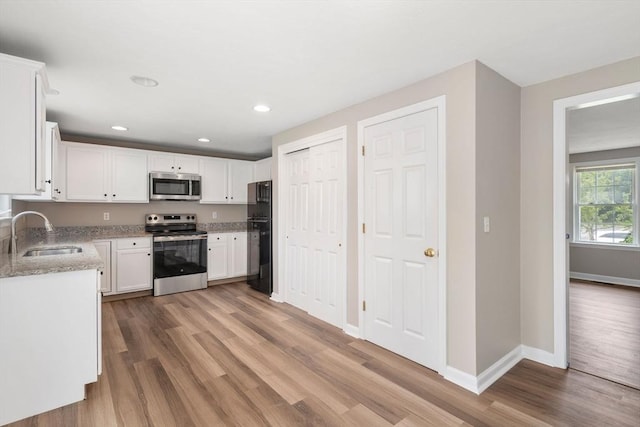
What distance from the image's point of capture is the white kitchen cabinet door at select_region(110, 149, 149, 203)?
4539mm

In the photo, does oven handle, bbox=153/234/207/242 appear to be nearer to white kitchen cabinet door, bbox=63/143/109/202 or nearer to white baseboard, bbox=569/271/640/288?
white kitchen cabinet door, bbox=63/143/109/202

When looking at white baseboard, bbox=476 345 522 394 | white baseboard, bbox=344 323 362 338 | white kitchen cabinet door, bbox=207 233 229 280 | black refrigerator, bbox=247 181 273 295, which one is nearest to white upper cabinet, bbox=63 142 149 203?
white kitchen cabinet door, bbox=207 233 229 280

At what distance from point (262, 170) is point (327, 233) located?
2439 millimetres

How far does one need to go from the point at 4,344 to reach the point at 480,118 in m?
3.48

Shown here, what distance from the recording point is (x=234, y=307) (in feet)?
13.3

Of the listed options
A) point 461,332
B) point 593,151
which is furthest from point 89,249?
point 593,151

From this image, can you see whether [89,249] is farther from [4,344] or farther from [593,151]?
[593,151]

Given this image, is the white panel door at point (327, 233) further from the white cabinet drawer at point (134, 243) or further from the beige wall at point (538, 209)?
the white cabinet drawer at point (134, 243)

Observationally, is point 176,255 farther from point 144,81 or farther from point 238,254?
point 144,81

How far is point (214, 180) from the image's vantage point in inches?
212

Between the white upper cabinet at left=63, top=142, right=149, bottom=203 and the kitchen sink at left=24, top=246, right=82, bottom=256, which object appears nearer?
the kitchen sink at left=24, top=246, right=82, bottom=256

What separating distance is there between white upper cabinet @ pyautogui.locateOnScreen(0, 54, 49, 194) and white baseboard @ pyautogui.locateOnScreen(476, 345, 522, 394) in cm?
328

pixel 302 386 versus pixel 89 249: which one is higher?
pixel 89 249

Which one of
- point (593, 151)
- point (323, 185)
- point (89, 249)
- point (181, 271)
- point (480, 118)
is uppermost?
point (593, 151)
